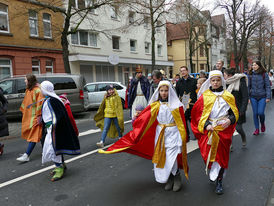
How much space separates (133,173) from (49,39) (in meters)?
18.5

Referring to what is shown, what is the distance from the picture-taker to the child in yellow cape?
369 cm

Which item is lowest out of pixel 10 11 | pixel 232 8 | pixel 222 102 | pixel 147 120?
pixel 147 120

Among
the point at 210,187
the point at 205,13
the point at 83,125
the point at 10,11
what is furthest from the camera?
the point at 205,13

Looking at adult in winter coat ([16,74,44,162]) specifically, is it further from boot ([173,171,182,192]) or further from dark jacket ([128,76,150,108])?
boot ([173,171,182,192])

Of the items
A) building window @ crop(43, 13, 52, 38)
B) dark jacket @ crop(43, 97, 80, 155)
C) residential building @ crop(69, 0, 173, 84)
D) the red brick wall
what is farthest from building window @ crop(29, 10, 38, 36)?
dark jacket @ crop(43, 97, 80, 155)

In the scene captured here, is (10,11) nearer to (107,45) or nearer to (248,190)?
(107,45)

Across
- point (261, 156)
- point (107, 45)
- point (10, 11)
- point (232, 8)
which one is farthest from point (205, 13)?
point (261, 156)

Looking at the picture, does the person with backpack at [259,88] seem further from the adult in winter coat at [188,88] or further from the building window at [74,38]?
the building window at [74,38]

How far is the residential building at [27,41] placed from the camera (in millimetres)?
17703

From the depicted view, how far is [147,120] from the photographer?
378 centimetres

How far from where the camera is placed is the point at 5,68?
59.3 feet

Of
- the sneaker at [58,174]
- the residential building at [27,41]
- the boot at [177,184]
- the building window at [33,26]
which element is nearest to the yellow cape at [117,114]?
the sneaker at [58,174]

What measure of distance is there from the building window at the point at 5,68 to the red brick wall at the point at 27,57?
0.89 ft

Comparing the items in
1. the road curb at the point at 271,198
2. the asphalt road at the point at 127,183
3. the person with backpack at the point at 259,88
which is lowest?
the asphalt road at the point at 127,183
